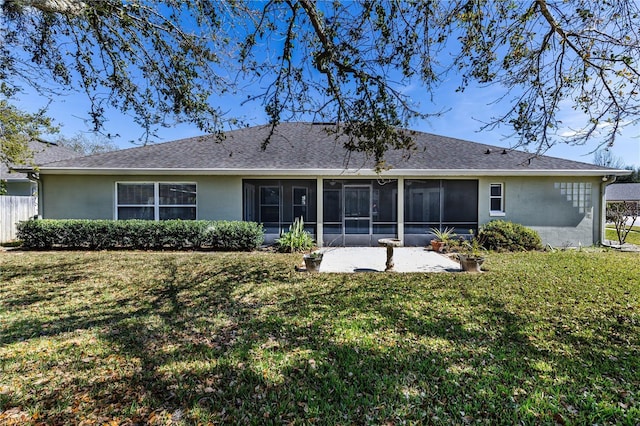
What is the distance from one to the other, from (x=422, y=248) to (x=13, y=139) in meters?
12.7

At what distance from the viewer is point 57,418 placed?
8.44 feet

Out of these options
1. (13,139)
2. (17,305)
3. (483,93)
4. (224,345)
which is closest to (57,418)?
(224,345)

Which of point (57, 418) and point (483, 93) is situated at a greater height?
point (483, 93)

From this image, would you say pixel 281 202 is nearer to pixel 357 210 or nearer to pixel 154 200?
pixel 357 210

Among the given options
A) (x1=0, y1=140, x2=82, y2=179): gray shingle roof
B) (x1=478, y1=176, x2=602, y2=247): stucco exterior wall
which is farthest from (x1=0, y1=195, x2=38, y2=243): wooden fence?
(x1=478, y1=176, x2=602, y2=247): stucco exterior wall

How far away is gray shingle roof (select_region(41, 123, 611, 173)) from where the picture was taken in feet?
37.5

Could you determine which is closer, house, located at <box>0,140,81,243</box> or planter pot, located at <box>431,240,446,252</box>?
planter pot, located at <box>431,240,446,252</box>

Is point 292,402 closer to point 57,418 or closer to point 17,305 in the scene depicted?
point 57,418

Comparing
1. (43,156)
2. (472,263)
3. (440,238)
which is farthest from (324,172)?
(43,156)

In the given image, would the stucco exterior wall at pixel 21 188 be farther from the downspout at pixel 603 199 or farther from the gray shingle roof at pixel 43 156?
the downspout at pixel 603 199

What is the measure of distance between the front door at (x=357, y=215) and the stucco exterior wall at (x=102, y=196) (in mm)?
4459

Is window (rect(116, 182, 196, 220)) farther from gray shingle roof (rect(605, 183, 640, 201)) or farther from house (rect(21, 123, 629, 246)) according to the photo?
gray shingle roof (rect(605, 183, 640, 201))

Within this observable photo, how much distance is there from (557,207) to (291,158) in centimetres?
1100

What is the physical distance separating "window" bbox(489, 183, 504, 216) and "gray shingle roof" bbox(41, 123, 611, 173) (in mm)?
842
